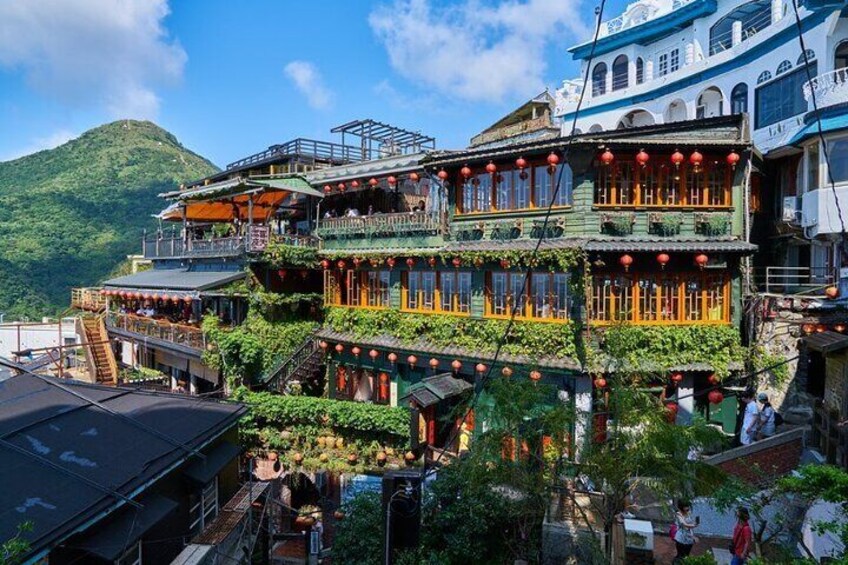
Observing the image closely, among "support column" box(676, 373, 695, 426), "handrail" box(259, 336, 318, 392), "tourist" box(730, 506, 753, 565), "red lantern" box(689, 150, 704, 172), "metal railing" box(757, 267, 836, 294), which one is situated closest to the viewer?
"tourist" box(730, 506, 753, 565)

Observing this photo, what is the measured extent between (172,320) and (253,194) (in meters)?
8.63

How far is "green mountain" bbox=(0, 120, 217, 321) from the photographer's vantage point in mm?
57531

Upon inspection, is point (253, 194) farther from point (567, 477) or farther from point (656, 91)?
point (656, 91)

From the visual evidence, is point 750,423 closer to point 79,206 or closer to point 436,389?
point 436,389

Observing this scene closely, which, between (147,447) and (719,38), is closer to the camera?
(147,447)

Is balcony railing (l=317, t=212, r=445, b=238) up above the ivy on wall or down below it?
above

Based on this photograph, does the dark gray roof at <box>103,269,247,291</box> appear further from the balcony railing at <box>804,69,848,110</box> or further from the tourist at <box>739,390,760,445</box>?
the balcony railing at <box>804,69,848,110</box>

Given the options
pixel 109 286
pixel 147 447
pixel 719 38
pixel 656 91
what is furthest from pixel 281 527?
pixel 719 38

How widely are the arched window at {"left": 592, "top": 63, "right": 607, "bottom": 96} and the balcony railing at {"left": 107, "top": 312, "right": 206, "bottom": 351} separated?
26838 mm

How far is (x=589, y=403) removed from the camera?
1667 cm

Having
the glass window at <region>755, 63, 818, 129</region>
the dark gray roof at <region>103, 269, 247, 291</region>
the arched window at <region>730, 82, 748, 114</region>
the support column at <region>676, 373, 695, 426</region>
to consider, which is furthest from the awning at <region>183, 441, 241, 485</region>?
the arched window at <region>730, 82, 748, 114</region>

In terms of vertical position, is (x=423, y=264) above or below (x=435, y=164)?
below

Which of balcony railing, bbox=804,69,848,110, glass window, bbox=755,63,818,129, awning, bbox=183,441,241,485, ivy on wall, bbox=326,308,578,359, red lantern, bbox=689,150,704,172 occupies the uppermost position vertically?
glass window, bbox=755,63,818,129

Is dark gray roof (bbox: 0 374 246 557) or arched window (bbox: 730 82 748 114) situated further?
arched window (bbox: 730 82 748 114)
